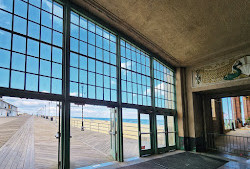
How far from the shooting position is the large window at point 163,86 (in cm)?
741

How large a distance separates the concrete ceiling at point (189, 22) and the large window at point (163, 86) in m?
1.23

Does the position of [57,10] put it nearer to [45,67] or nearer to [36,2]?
[36,2]

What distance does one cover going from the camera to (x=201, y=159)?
19.6 feet

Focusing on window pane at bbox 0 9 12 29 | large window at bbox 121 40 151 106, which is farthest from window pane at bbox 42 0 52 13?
large window at bbox 121 40 151 106

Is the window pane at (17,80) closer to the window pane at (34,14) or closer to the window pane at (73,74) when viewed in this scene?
the window pane at (73,74)

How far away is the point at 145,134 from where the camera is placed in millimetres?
6340

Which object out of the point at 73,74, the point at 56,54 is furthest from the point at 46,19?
the point at 73,74

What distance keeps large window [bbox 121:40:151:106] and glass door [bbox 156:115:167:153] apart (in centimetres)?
97

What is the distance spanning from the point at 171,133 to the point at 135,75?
3.29m

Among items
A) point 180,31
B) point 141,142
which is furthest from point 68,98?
point 180,31

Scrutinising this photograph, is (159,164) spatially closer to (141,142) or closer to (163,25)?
(141,142)

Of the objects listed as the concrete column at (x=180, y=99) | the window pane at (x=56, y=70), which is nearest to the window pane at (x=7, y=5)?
the window pane at (x=56, y=70)

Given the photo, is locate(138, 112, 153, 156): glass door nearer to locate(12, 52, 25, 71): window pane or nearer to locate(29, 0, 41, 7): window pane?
locate(12, 52, 25, 71): window pane

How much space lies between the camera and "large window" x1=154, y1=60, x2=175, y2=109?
7413 millimetres
